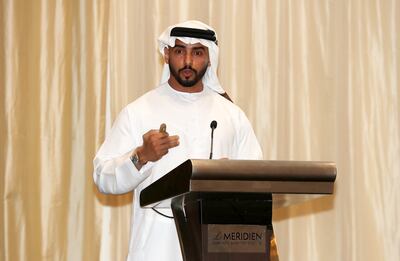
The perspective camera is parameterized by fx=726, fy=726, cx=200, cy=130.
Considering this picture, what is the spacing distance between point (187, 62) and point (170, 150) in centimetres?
37

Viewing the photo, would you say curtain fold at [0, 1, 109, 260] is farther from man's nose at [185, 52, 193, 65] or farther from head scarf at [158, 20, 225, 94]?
man's nose at [185, 52, 193, 65]

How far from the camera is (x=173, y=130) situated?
279 cm

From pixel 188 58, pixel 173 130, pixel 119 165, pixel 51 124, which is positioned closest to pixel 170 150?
pixel 173 130

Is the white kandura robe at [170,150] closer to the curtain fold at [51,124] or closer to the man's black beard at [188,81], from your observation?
the man's black beard at [188,81]

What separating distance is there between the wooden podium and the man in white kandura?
585mm

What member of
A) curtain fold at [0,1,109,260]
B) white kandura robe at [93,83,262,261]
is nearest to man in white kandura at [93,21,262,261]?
white kandura robe at [93,83,262,261]

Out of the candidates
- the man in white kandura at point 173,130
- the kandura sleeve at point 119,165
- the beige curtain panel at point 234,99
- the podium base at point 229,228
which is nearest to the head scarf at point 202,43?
the man in white kandura at point 173,130

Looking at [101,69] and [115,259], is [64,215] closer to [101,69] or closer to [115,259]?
[115,259]

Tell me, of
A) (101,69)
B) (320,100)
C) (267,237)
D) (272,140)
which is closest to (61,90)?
(101,69)

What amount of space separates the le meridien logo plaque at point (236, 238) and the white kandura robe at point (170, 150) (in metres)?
0.66

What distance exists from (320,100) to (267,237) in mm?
2343

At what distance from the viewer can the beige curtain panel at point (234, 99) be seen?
148 inches

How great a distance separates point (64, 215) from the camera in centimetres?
379

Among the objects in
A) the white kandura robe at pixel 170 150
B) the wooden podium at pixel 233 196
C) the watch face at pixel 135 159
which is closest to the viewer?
the wooden podium at pixel 233 196
